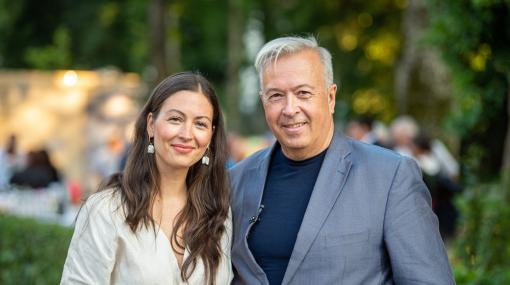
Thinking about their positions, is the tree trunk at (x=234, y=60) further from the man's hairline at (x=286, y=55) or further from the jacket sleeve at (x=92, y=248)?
the jacket sleeve at (x=92, y=248)

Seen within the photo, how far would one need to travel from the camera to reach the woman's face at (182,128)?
4.28m

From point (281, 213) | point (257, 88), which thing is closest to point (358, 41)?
point (257, 88)

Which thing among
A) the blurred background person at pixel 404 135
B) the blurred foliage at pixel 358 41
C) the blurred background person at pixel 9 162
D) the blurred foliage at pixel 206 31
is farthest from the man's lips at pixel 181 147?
the blurred foliage at pixel 358 41

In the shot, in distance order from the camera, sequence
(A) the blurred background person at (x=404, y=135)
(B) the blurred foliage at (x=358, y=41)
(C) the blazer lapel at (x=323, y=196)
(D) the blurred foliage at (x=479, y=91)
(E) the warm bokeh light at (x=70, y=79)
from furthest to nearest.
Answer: (B) the blurred foliage at (x=358, y=41)
(E) the warm bokeh light at (x=70, y=79)
(A) the blurred background person at (x=404, y=135)
(D) the blurred foliage at (x=479, y=91)
(C) the blazer lapel at (x=323, y=196)

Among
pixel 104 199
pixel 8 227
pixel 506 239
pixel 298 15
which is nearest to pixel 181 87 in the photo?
pixel 104 199

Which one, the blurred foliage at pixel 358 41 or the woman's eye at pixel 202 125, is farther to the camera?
the blurred foliage at pixel 358 41

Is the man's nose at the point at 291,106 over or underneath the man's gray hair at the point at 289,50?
underneath

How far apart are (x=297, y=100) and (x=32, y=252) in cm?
513

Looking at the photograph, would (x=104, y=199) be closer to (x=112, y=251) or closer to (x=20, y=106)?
(x=112, y=251)

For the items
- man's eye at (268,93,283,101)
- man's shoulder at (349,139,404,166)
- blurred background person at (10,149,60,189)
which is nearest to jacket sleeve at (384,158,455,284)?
man's shoulder at (349,139,404,166)

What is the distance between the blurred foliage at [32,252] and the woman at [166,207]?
420 cm

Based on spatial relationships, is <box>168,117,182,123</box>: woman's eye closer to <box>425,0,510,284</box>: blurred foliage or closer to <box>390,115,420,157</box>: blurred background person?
<box>425,0,510,284</box>: blurred foliage

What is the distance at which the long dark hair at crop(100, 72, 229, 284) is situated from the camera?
4.27m

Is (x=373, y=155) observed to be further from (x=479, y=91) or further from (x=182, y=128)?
(x=479, y=91)
